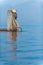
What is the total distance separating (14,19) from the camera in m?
30.2

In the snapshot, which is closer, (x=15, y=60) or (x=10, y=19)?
(x=15, y=60)

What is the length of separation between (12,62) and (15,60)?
0.42 metres

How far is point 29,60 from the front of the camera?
9961 mm

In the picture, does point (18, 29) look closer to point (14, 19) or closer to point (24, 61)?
point (14, 19)

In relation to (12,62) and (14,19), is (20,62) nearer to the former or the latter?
(12,62)

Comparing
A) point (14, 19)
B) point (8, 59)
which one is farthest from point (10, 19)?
point (8, 59)

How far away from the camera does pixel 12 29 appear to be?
1228 inches

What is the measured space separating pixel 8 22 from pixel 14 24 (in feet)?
2.38

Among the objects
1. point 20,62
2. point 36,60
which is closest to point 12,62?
point 20,62

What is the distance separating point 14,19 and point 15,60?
67.8ft

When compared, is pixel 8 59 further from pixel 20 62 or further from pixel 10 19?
pixel 10 19

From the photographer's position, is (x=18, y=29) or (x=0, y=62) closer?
(x=0, y=62)

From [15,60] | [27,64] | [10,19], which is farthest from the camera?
[10,19]

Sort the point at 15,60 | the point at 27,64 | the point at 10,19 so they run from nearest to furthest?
the point at 27,64, the point at 15,60, the point at 10,19
